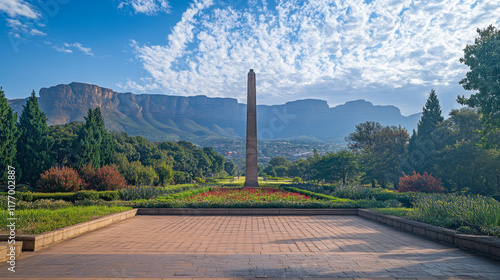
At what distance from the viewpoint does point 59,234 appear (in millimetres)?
6043

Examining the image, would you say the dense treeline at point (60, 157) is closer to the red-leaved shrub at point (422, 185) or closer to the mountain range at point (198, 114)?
the red-leaved shrub at point (422, 185)

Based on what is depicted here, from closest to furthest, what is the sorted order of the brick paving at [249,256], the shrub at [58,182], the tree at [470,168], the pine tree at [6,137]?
the brick paving at [249,256] → the shrub at [58,182] → the pine tree at [6,137] → the tree at [470,168]

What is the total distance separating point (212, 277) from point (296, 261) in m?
1.44

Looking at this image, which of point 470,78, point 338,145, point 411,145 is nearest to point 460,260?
point 470,78

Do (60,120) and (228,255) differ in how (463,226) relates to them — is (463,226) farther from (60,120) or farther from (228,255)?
(60,120)

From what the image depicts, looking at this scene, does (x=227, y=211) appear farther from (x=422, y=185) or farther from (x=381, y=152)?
(x=381, y=152)

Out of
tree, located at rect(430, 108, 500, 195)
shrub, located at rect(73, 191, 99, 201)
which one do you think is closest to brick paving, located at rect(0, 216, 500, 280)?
shrub, located at rect(73, 191, 99, 201)

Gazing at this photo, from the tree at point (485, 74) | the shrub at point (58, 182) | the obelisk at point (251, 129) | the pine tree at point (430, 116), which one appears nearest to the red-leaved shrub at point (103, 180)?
the shrub at point (58, 182)

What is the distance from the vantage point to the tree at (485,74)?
13.3m

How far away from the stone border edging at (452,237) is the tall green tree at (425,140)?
24.3m

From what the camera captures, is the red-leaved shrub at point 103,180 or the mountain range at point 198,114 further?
the mountain range at point 198,114

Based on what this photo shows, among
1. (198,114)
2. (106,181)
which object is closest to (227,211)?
(106,181)

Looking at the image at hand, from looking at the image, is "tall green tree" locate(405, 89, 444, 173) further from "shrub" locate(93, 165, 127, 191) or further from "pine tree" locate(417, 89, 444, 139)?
"shrub" locate(93, 165, 127, 191)

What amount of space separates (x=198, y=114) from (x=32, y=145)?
132138 mm
